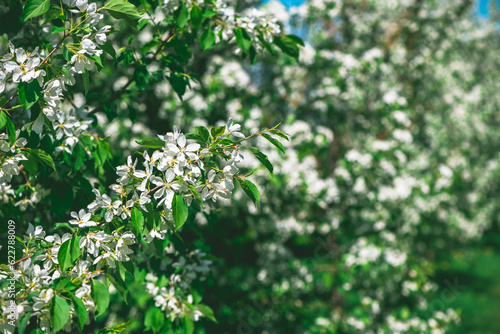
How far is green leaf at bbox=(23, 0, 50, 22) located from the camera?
1604mm

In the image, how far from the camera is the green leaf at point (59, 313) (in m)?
1.46

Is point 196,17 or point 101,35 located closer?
point 101,35

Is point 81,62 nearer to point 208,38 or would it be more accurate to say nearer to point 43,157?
point 43,157

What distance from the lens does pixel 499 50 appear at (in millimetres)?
14445

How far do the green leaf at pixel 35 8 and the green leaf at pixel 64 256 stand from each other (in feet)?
2.84

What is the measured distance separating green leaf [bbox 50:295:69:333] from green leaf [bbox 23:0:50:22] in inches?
41.4

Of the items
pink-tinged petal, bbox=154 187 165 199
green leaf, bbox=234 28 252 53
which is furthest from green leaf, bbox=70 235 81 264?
green leaf, bbox=234 28 252 53

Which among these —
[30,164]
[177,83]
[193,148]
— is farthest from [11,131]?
[177,83]

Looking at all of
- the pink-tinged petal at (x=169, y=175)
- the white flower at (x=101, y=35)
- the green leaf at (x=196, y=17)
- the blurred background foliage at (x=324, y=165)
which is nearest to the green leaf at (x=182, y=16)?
the green leaf at (x=196, y=17)

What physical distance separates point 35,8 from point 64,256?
37.7 inches

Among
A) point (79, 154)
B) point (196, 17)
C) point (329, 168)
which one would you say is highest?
point (196, 17)

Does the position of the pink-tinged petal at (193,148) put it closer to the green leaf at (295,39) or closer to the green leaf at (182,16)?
the green leaf at (182,16)

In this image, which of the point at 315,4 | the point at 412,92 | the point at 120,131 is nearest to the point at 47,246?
the point at 120,131

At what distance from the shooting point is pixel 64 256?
158 cm
